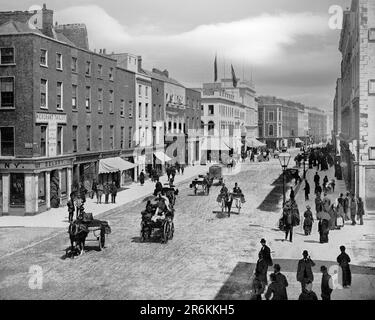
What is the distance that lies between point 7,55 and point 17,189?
25.8 ft

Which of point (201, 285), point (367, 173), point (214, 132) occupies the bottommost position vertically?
point (201, 285)

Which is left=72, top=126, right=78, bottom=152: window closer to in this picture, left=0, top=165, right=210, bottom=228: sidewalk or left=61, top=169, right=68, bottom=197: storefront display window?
left=61, top=169, right=68, bottom=197: storefront display window

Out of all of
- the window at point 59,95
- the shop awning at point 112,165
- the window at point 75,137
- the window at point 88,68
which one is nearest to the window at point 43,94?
the window at point 59,95

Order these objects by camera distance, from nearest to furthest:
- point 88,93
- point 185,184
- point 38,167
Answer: point 38,167 → point 88,93 → point 185,184

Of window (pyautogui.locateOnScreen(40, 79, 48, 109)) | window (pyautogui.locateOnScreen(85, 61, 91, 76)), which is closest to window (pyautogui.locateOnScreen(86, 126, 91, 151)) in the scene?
window (pyautogui.locateOnScreen(85, 61, 91, 76))

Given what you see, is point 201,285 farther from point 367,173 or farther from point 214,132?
point 214,132

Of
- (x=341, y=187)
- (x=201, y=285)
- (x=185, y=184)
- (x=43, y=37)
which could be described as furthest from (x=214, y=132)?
(x=201, y=285)

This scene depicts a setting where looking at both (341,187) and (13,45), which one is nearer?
(13,45)

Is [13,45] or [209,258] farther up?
[13,45]

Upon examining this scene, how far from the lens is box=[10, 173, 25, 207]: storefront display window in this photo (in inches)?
1168

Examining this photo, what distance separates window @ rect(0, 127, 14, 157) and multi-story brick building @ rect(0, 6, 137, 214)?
0.06 m

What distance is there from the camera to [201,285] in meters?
15.1

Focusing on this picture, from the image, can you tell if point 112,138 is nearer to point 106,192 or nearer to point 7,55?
point 106,192
